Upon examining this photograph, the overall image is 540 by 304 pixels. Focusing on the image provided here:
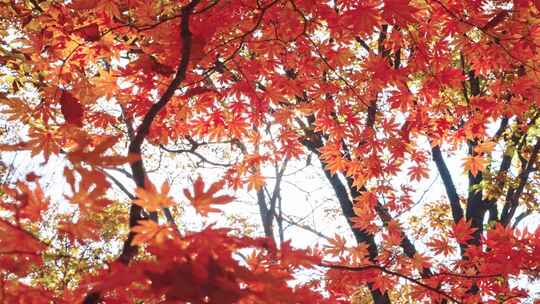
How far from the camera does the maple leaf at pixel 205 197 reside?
144 centimetres

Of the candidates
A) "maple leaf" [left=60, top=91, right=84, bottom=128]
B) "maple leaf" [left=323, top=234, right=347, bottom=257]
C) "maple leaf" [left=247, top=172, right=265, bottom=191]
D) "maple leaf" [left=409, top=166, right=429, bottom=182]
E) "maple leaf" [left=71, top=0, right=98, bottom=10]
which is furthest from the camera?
"maple leaf" [left=409, top=166, right=429, bottom=182]

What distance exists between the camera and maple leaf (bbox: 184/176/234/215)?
144cm

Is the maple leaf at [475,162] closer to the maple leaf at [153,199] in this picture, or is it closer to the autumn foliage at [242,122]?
the autumn foliage at [242,122]

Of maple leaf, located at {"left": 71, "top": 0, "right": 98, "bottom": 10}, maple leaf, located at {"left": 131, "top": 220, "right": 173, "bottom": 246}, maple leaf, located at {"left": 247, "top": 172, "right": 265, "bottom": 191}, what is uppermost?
maple leaf, located at {"left": 247, "top": 172, "right": 265, "bottom": 191}

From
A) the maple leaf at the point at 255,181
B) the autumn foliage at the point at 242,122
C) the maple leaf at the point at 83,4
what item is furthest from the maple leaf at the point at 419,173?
the maple leaf at the point at 83,4

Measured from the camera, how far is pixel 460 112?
4.84 metres

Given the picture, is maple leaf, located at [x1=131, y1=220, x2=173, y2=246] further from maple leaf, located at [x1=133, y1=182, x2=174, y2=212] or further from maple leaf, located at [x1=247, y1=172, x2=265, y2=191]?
maple leaf, located at [x1=247, y1=172, x2=265, y2=191]

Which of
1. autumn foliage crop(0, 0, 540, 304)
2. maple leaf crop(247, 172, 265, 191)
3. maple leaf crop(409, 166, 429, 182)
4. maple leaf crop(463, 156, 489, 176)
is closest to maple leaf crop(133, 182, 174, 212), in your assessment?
autumn foliage crop(0, 0, 540, 304)

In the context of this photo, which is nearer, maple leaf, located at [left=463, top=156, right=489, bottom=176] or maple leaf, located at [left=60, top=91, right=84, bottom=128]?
maple leaf, located at [left=60, top=91, right=84, bottom=128]

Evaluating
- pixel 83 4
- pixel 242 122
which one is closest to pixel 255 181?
pixel 242 122

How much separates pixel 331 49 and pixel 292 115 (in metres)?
0.87

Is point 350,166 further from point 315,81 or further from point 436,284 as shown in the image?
point 436,284

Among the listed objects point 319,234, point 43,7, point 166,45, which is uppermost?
point 319,234

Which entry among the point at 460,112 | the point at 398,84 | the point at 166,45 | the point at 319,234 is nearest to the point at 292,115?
the point at 398,84
